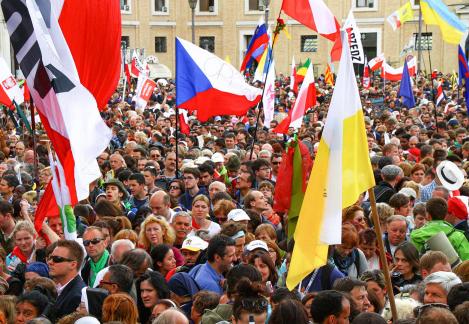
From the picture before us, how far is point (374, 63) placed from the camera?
113 feet

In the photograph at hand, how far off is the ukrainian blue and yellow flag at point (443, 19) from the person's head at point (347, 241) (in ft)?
41.0

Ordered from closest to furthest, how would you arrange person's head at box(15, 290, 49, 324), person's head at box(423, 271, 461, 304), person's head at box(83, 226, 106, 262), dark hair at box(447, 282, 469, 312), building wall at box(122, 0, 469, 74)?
dark hair at box(447, 282, 469, 312), person's head at box(423, 271, 461, 304), person's head at box(15, 290, 49, 324), person's head at box(83, 226, 106, 262), building wall at box(122, 0, 469, 74)

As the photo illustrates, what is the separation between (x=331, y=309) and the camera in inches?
251

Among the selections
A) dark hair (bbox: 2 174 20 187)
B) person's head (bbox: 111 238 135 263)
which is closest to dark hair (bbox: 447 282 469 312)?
person's head (bbox: 111 238 135 263)

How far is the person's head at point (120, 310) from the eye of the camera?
6.62 metres

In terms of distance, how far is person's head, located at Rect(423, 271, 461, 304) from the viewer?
6980mm

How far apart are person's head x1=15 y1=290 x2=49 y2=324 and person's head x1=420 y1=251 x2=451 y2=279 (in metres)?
2.91

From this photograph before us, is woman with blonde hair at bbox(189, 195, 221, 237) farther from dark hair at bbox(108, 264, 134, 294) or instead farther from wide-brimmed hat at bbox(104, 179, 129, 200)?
dark hair at bbox(108, 264, 134, 294)

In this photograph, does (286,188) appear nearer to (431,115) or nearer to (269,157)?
(269,157)

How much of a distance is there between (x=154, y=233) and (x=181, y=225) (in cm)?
62

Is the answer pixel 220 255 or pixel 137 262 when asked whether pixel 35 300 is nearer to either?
pixel 137 262

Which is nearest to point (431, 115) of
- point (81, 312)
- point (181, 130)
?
point (181, 130)

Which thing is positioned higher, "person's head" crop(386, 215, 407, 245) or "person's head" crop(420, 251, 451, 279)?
"person's head" crop(420, 251, 451, 279)

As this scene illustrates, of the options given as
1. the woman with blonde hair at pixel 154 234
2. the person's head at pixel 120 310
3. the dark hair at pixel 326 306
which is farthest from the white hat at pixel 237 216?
the dark hair at pixel 326 306
